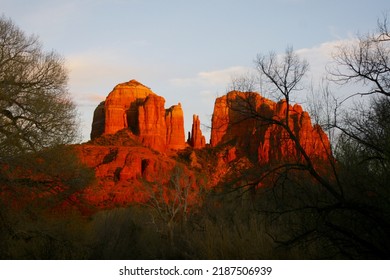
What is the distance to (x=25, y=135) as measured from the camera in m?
17.3

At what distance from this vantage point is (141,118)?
10162 cm

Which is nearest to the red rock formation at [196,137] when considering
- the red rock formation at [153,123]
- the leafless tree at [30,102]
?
the red rock formation at [153,123]

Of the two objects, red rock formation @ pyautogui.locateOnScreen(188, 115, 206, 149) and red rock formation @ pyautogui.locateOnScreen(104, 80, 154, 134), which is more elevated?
red rock formation @ pyautogui.locateOnScreen(104, 80, 154, 134)

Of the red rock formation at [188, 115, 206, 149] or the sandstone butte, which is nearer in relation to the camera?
the sandstone butte

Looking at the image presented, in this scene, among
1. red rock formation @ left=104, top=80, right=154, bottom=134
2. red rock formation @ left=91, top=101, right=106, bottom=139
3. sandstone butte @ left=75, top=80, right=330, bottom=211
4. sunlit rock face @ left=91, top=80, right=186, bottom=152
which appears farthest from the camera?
red rock formation @ left=91, top=101, right=106, bottom=139

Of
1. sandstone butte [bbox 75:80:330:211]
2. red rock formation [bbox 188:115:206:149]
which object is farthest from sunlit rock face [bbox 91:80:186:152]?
red rock formation [bbox 188:115:206:149]

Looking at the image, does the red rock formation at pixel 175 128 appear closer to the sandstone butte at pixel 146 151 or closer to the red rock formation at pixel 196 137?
the sandstone butte at pixel 146 151

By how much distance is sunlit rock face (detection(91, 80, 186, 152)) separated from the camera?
100m

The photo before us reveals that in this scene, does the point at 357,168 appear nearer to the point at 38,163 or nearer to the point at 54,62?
the point at 38,163

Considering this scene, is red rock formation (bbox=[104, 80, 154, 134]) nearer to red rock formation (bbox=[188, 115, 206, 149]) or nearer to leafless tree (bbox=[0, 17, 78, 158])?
red rock formation (bbox=[188, 115, 206, 149])

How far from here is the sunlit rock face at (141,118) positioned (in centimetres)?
10006

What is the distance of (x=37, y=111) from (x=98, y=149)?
5728 centimetres

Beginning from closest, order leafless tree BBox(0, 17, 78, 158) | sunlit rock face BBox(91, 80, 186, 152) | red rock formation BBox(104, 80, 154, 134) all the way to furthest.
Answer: leafless tree BBox(0, 17, 78, 158) → sunlit rock face BBox(91, 80, 186, 152) → red rock formation BBox(104, 80, 154, 134)
